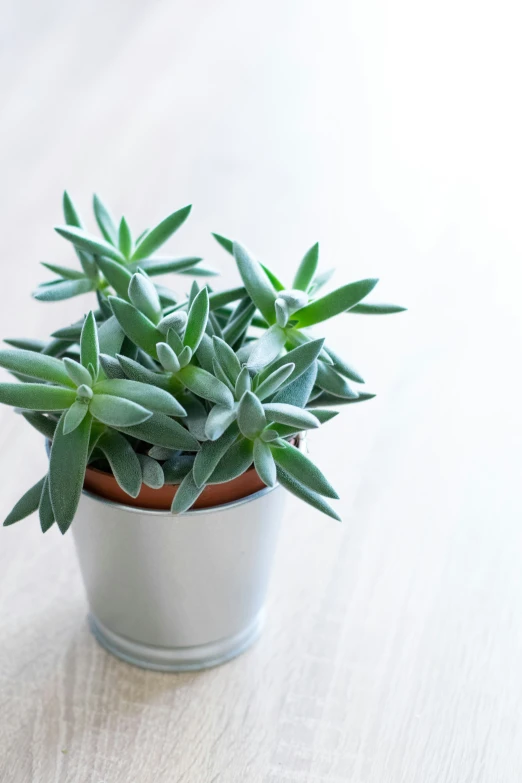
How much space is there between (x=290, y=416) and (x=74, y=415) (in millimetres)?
136

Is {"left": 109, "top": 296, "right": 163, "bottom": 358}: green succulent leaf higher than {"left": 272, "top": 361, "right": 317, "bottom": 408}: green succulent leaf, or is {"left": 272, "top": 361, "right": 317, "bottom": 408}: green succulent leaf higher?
{"left": 109, "top": 296, "right": 163, "bottom": 358}: green succulent leaf

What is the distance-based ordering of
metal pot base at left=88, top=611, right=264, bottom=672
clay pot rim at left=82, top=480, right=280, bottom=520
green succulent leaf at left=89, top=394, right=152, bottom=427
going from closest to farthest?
green succulent leaf at left=89, top=394, right=152, bottom=427 < clay pot rim at left=82, top=480, right=280, bottom=520 < metal pot base at left=88, top=611, right=264, bottom=672

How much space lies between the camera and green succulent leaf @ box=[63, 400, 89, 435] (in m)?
0.60

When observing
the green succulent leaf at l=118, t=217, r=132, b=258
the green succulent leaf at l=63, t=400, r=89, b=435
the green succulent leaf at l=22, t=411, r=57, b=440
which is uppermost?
the green succulent leaf at l=118, t=217, r=132, b=258

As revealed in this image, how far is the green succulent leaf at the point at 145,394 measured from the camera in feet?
1.98

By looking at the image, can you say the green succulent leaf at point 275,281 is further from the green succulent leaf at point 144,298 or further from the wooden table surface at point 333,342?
the wooden table surface at point 333,342

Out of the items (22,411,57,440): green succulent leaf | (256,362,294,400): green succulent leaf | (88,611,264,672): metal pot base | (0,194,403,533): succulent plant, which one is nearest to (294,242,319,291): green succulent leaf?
(0,194,403,533): succulent plant

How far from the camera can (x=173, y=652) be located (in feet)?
2.61

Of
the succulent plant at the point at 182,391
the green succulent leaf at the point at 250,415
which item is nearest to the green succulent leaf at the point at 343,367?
the succulent plant at the point at 182,391

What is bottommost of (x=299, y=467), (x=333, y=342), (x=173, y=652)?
(x=173, y=652)

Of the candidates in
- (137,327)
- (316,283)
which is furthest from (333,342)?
(137,327)

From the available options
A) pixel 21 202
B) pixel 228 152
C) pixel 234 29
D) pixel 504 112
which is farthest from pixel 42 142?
pixel 504 112

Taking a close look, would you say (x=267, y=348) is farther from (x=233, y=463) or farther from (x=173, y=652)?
(x=173, y=652)

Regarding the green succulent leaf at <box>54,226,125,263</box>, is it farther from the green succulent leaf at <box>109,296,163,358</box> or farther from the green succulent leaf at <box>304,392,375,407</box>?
the green succulent leaf at <box>304,392,375,407</box>
